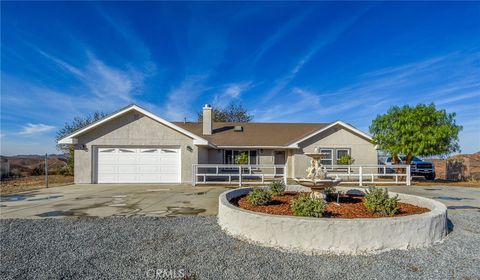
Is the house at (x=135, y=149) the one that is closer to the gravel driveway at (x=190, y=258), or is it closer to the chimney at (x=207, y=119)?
the chimney at (x=207, y=119)

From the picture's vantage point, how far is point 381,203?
6645 mm

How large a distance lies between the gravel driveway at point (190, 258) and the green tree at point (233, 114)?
36.3 metres

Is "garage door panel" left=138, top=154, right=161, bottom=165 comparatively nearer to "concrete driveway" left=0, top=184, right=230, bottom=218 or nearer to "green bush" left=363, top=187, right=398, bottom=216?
"concrete driveway" left=0, top=184, right=230, bottom=218

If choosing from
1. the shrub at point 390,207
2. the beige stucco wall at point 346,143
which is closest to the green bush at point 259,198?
the shrub at point 390,207

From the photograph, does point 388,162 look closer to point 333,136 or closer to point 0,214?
point 333,136

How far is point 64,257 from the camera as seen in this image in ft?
16.2

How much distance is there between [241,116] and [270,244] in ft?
126

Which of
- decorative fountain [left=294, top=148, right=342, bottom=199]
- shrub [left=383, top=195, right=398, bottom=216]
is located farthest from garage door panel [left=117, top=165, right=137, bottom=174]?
shrub [left=383, top=195, right=398, bottom=216]

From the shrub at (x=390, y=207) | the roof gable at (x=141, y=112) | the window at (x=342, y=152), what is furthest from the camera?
the window at (x=342, y=152)

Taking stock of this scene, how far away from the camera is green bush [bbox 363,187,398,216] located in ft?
21.3

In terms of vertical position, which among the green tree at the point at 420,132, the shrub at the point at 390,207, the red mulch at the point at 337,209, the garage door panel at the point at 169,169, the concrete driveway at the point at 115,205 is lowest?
the concrete driveway at the point at 115,205

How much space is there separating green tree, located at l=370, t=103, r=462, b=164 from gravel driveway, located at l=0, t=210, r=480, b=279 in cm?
1247

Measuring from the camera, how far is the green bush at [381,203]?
6494 millimetres

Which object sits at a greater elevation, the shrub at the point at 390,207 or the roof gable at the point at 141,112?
the roof gable at the point at 141,112
